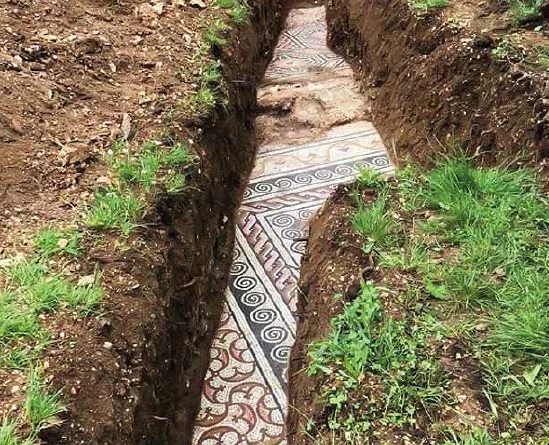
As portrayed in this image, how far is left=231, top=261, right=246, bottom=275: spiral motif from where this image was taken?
3.90m

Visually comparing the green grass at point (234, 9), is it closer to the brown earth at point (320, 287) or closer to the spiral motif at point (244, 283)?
the brown earth at point (320, 287)

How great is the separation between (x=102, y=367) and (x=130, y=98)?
192 centimetres

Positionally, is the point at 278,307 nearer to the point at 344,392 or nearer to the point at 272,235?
the point at 272,235

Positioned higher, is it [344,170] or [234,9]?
[234,9]

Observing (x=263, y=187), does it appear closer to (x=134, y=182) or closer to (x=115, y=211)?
(x=134, y=182)

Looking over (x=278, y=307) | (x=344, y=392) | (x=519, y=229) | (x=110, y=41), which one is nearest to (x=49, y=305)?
(x=344, y=392)

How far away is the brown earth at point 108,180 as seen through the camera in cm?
246

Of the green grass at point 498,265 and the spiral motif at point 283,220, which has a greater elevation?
the green grass at point 498,265

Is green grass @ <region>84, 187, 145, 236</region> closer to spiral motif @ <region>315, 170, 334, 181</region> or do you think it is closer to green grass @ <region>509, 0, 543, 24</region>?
spiral motif @ <region>315, 170, 334, 181</region>

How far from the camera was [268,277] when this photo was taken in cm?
383

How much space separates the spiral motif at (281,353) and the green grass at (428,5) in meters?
2.55

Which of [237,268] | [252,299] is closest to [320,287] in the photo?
[252,299]

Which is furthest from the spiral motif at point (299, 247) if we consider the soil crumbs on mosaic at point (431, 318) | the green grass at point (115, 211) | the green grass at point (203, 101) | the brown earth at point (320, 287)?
the green grass at point (115, 211)

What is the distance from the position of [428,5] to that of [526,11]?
0.77m
